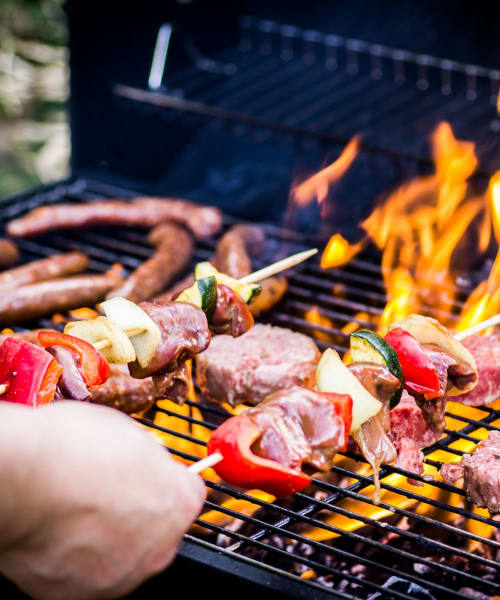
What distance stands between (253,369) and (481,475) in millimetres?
1018

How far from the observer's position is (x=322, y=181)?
486 centimetres

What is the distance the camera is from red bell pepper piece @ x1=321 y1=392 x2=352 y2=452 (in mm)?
2303

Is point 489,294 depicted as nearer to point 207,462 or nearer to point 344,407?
point 344,407

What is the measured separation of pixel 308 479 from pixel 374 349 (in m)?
0.59

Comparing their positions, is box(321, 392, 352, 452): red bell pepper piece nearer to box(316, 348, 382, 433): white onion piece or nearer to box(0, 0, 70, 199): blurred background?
box(316, 348, 382, 433): white onion piece

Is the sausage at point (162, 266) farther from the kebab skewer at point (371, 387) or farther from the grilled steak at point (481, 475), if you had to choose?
the grilled steak at point (481, 475)

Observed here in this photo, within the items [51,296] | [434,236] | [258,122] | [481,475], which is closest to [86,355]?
[481,475]

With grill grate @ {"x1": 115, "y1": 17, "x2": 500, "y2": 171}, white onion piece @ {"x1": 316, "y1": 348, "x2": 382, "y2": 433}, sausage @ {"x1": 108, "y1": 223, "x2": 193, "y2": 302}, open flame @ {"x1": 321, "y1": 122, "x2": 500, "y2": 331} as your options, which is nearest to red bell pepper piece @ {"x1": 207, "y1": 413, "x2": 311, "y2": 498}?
white onion piece @ {"x1": 316, "y1": 348, "x2": 382, "y2": 433}

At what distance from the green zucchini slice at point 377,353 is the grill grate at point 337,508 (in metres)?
0.36

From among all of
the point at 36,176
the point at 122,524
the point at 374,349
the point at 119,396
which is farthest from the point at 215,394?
the point at 36,176

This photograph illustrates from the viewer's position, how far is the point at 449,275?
4.24 m

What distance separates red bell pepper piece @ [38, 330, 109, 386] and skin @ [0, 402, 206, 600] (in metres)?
0.72

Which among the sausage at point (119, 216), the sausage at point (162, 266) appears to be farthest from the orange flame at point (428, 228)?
the sausage at point (162, 266)

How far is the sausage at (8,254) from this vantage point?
4.24 meters
